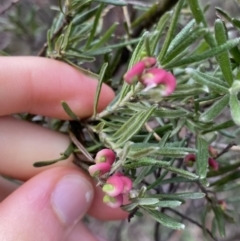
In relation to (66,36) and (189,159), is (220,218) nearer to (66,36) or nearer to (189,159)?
(189,159)

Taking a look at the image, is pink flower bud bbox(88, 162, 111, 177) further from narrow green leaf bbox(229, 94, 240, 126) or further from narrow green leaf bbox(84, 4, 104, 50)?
narrow green leaf bbox(84, 4, 104, 50)

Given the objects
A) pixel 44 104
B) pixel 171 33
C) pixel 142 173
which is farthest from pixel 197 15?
pixel 44 104

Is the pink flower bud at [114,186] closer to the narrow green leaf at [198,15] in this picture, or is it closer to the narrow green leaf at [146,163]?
the narrow green leaf at [146,163]

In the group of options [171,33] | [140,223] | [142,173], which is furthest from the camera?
[140,223]

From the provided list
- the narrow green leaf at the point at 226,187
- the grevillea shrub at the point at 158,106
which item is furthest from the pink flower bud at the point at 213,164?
the narrow green leaf at the point at 226,187

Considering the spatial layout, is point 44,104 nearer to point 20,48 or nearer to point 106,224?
point 20,48

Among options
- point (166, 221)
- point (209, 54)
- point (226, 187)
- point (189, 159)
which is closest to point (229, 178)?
point (226, 187)

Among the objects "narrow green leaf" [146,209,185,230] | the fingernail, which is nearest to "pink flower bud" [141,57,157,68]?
"narrow green leaf" [146,209,185,230]
